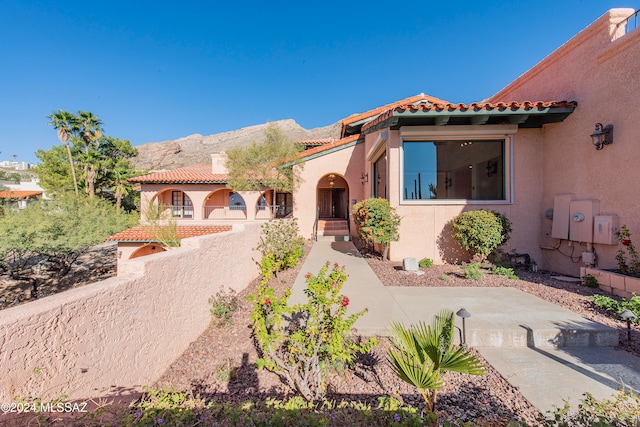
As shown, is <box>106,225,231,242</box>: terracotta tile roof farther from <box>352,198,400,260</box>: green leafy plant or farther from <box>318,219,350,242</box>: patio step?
<box>352,198,400,260</box>: green leafy plant

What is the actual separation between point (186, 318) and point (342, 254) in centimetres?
673

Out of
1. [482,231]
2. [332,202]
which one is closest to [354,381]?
[482,231]

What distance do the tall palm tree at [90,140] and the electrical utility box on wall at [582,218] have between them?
39949 millimetres

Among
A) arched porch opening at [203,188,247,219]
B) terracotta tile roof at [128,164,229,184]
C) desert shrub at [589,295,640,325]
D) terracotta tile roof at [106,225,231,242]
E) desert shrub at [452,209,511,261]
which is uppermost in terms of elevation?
terracotta tile roof at [128,164,229,184]

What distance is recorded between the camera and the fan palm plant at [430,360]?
2.25 meters

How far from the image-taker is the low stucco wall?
198 cm

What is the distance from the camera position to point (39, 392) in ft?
6.75

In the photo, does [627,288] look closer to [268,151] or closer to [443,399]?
[443,399]

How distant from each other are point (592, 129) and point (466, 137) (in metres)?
2.86

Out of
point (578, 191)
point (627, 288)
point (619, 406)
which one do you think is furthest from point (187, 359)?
point (578, 191)

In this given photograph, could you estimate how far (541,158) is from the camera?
8.25m

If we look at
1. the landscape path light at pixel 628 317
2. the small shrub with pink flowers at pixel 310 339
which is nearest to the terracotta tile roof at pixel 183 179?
the small shrub with pink flowers at pixel 310 339

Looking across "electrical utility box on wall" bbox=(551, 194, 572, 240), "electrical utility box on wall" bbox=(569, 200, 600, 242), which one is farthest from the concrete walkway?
"electrical utility box on wall" bbox=(551, 194, 572, 240)

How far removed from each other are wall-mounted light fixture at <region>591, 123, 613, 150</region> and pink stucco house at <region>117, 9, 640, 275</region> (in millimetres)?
54
